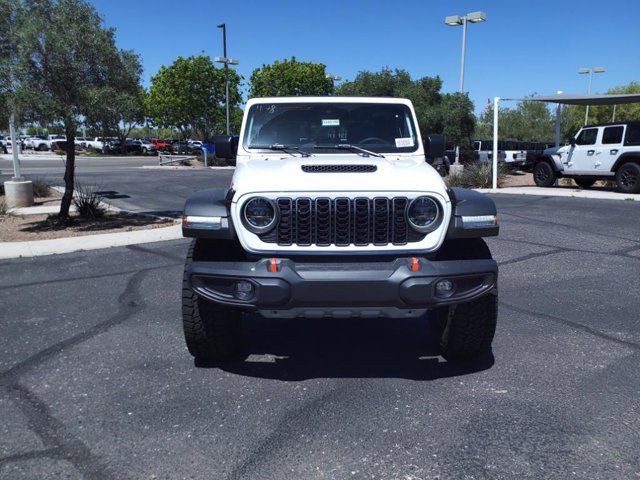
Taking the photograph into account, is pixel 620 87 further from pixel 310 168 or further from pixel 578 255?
pixel 310 168

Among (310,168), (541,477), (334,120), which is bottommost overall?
(541,477)

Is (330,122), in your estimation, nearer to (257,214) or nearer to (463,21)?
(257,214)

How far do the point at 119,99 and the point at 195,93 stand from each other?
3593 cm

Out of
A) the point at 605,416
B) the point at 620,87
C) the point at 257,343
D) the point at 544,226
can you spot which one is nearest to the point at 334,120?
the point at 257,343

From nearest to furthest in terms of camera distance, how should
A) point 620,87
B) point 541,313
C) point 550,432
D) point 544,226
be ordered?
point 550,432, point 541,313, point 544,226, point 620,87

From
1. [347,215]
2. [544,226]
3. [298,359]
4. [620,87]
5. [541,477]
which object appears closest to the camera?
[541,477]

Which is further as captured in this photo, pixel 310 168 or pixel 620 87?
pixel 620 87

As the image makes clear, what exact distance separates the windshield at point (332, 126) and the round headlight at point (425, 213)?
1316mm

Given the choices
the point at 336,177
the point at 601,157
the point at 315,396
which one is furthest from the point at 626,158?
the point at 315,396

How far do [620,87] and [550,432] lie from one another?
57.1m

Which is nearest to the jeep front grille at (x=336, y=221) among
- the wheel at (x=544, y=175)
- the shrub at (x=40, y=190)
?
the shrub at (x=40, y=190)

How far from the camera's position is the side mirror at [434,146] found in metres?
4.80

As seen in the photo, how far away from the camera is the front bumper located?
329 cm

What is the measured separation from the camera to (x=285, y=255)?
11.6 ft
